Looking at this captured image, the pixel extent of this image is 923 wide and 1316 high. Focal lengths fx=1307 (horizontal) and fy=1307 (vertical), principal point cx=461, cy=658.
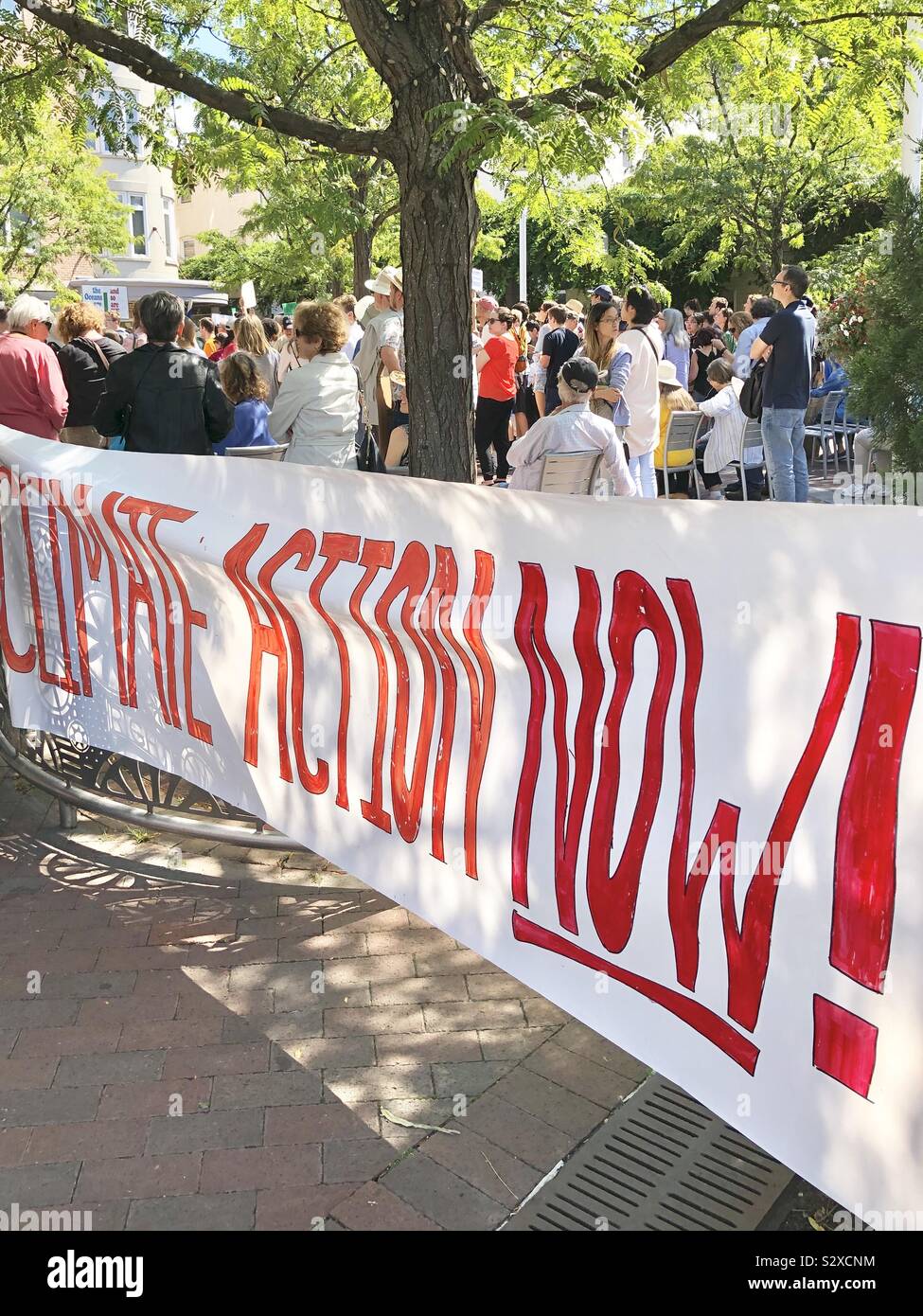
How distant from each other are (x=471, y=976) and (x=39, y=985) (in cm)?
139

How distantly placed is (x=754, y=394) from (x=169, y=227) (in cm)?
6479

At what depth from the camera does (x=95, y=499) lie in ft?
15.7

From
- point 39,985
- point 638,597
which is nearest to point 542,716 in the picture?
point 638,597

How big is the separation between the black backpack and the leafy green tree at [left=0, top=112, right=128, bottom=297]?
94.1 feet

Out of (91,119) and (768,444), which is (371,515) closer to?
(91,119)

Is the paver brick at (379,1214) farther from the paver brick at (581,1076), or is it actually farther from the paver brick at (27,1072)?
the paver brick at (27,1072)

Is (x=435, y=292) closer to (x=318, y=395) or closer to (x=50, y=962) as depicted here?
(x=318, y=395)

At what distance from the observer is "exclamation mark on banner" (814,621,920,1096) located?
2266 millimetres

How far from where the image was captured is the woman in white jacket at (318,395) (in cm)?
688

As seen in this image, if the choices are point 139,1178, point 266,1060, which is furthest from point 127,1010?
point 139,1178

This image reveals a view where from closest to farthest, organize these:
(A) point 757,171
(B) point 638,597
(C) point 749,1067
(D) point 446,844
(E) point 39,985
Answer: (C) point 749,1067
(B) point 638,597
(D) point 446,844
(E) point 39,985
(A) point 757,171

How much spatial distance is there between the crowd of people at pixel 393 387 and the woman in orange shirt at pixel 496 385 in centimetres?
2

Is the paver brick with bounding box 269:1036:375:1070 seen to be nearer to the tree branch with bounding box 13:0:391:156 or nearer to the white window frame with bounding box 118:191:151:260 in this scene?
the tree branch with bounding box 13:0:391:156

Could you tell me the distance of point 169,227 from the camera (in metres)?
68.6
